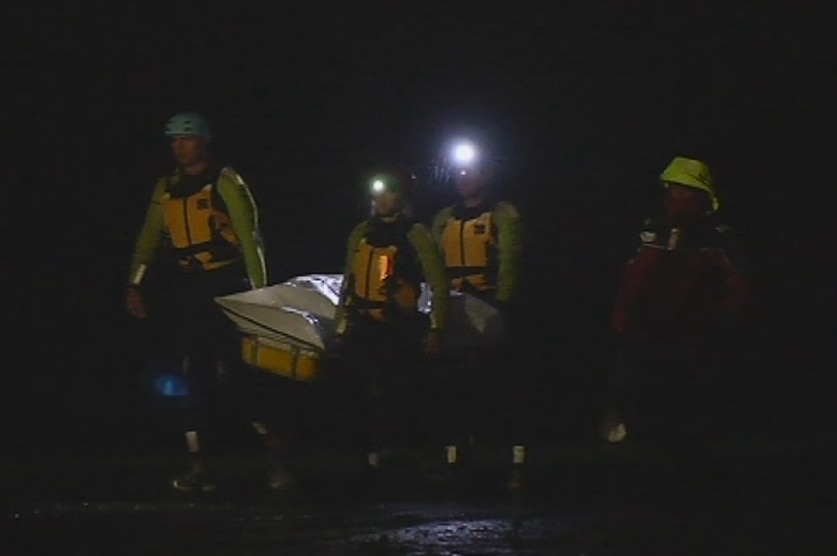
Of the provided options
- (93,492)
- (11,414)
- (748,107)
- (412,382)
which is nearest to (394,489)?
(412,382)

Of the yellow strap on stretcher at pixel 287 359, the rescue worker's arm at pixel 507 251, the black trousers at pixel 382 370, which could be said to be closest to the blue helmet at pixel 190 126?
the yellow strap on stretcher at pixel 287 359

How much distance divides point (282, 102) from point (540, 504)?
7.17 m

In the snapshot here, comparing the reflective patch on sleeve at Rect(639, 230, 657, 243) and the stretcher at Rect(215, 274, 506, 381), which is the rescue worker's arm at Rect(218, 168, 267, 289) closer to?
the stretcher at Rect(215, 274, 506, 381)

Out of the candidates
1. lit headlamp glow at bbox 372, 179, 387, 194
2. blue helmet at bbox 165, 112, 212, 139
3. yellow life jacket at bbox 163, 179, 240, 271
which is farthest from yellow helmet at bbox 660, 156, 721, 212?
blue helmet at bbox 165, 112, 212, 139

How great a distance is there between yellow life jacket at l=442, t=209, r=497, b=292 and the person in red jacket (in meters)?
0.80

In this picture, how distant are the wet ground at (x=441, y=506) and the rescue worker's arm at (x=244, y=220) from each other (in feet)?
3.77

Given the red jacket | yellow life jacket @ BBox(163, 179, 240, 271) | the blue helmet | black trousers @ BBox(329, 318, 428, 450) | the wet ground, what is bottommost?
the wet ground

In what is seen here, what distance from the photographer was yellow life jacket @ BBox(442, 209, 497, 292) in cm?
1064

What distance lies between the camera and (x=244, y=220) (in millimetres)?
10031

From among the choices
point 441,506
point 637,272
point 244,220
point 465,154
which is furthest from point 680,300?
point 244,220

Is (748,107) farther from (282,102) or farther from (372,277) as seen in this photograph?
(372,277)

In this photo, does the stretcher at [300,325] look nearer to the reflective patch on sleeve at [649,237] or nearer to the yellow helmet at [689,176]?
the reflective patch on sleeve at [649,237]

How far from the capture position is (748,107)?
56.2ft

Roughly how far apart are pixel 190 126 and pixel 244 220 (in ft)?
1.82
